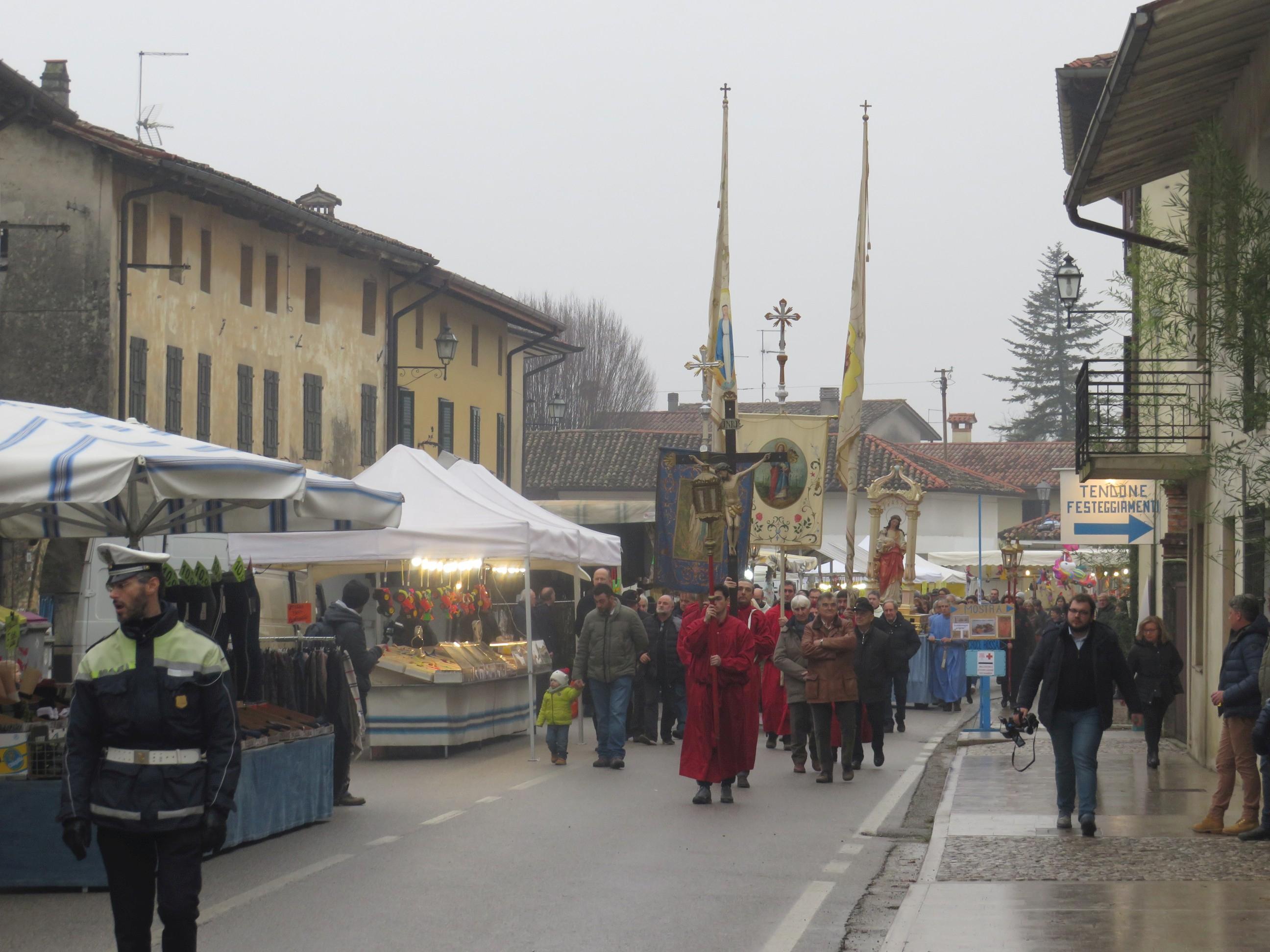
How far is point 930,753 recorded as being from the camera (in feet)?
66.4

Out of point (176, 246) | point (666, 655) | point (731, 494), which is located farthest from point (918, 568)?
point (731, 494)

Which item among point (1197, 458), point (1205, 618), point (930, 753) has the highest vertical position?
point (1197, 458)

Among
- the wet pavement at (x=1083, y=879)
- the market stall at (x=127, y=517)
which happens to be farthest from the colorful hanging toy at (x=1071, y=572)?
the market stall at (x=127, y=517)

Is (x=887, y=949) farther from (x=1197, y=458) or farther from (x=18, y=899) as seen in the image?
(x=1197, y=458)

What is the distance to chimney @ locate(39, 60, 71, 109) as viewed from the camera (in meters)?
33.0

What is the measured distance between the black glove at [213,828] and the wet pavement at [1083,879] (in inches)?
126

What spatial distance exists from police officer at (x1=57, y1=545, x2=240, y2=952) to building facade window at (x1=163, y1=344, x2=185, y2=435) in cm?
2325

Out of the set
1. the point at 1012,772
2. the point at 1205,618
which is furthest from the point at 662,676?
the point at 1205,618

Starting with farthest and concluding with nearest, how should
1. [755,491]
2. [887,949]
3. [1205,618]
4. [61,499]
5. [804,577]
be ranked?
[804,577] → [755,491] → [1205,618] → [61,499] → [887,949]

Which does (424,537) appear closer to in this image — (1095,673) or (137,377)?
(1095,673)

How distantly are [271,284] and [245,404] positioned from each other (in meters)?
2.59

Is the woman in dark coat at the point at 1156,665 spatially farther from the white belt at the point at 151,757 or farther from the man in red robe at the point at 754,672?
the white belt at the point at 151,757

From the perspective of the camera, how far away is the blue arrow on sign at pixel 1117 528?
21.6 meters

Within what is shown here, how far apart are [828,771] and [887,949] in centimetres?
829
